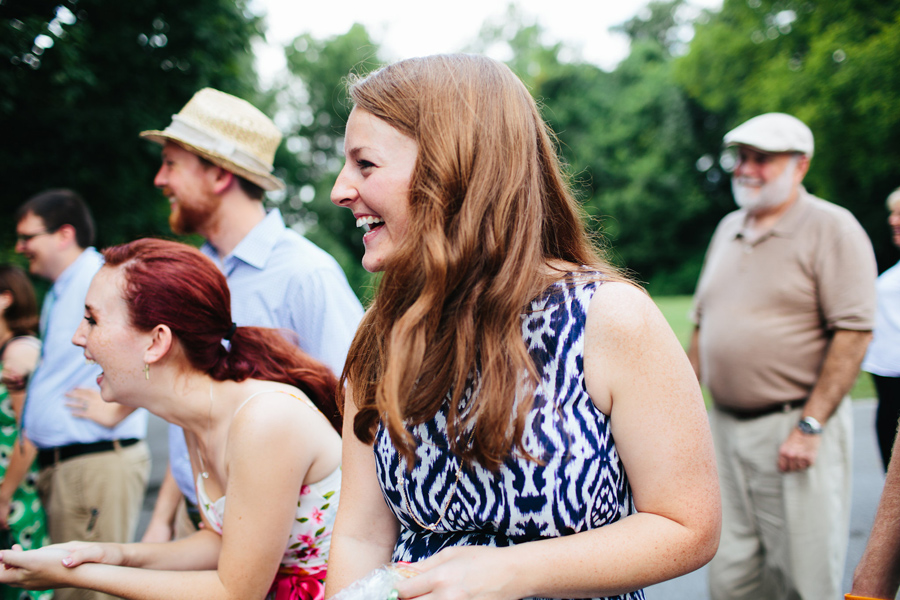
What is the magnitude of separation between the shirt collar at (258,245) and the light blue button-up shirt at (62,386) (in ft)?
3.57

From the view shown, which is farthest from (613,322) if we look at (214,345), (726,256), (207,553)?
(726,256)

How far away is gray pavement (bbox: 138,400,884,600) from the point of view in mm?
4273

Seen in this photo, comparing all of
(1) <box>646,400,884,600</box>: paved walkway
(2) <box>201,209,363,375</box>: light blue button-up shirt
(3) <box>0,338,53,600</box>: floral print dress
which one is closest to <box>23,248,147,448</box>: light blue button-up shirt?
(3) <box>0,338,53,600</box>: floral print dress

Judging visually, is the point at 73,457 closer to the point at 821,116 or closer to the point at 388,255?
the point at 388,255

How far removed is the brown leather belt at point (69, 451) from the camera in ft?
11.4

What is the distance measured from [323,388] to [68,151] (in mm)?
6938

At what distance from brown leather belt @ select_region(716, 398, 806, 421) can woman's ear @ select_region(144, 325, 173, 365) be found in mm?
2680

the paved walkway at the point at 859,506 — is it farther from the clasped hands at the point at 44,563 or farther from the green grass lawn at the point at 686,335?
the clasped hands at the point at 44,563

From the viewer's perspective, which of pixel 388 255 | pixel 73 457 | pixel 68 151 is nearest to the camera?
pixel 388 255

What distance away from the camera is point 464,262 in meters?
1.26

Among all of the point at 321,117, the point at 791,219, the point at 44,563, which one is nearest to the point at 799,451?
the point at 791,219

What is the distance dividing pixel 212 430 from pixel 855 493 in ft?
19.0

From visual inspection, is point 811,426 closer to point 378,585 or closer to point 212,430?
point 378,585

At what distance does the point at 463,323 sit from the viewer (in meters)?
1.27
